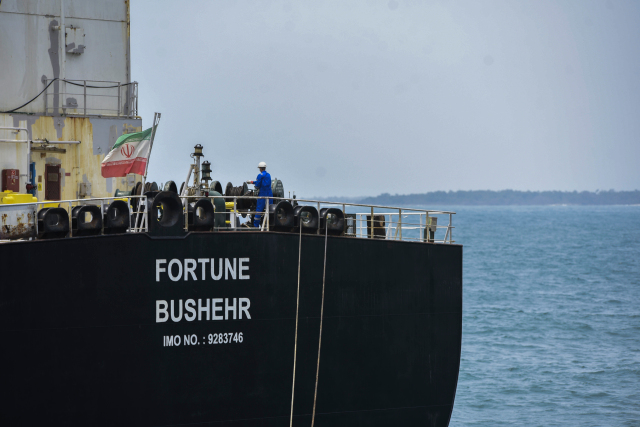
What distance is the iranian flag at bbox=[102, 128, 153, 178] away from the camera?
A: 14883mm

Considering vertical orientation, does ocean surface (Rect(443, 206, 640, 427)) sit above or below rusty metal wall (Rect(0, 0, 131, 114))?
below

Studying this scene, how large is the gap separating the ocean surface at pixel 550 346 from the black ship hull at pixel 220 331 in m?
12.9

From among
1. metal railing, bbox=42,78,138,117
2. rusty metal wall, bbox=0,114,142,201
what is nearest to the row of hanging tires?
rusty metal wall, bbox=0,114,142,201

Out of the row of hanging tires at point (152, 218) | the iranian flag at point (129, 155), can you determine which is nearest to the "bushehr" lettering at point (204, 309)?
the row of hanging tires at point (152, 218)

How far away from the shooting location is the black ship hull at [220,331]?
40.3 feet

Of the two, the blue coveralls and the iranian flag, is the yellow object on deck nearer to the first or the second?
the iranian flag

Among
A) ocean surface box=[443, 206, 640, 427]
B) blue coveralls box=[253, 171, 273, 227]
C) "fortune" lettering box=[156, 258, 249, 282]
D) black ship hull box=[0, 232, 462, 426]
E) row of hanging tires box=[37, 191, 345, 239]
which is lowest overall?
ocean surface box=[443, 206, 640, 427]

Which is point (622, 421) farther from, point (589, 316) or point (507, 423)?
point (589, 316)

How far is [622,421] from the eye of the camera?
1063 inches

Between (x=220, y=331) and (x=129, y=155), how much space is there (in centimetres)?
426

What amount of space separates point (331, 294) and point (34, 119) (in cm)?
805

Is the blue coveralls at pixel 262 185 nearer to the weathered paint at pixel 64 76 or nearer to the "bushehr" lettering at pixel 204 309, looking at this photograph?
the "bushehr" lettering at pixel 204 309

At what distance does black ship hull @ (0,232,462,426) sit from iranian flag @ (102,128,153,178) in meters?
2.70

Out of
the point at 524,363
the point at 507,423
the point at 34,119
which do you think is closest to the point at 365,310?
the point at 34,119
